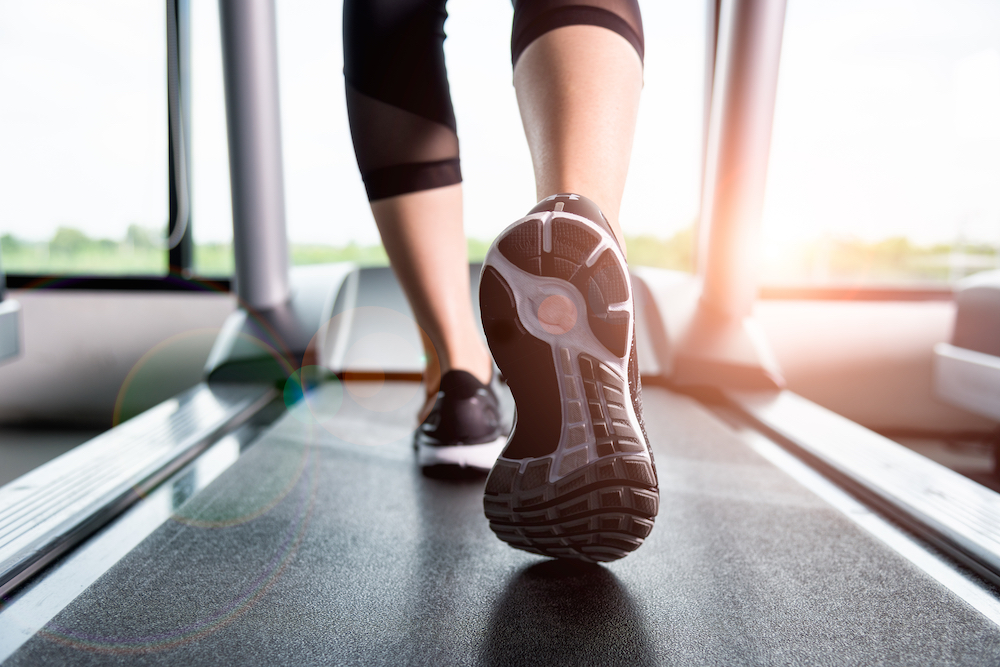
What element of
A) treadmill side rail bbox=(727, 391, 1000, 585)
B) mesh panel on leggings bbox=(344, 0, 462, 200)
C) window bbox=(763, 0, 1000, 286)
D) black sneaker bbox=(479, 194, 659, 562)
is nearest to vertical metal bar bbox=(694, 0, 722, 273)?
window bbox=(763, 0, 1000, 286)

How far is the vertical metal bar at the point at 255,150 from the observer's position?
165 cm

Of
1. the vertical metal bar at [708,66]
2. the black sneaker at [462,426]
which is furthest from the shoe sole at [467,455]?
the vertical metal bar at [708,66]

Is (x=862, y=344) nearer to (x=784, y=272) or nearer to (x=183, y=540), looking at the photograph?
(x=784, y=272)

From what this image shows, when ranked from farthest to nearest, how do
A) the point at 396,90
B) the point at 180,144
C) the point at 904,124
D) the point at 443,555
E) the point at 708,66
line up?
the point at 180,144
the point at 708,66
the point at 904,124
the point at 396,90
the point at 443,555

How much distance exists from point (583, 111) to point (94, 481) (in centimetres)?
81

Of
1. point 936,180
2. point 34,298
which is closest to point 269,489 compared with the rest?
point 34,298

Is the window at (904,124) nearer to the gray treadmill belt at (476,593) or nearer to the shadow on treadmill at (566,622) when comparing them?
the gray treadmill belt at (476,593)

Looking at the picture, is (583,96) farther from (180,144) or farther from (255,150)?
(180,144)

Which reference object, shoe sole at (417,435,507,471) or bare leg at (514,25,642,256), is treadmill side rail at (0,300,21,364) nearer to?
shoe sole at (417,435,507,471)

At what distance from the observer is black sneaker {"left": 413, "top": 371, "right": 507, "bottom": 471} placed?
83 centimetres

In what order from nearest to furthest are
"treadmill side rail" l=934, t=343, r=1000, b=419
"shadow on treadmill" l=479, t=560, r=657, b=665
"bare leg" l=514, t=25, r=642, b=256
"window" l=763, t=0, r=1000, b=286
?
"shadow on treadmill" l=479, t=560, r=657, b=665 → "bare leg" l=514, t=25, r=642, b=256 → "treadmill side rail" l=934, t=343, r=1000, b=419 → "window" l=763, t=0, r=1000, b=286

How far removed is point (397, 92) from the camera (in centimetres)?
79

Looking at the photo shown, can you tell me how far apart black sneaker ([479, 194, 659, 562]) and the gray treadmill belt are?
77 mm

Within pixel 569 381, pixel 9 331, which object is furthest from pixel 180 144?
pixel 569 381
